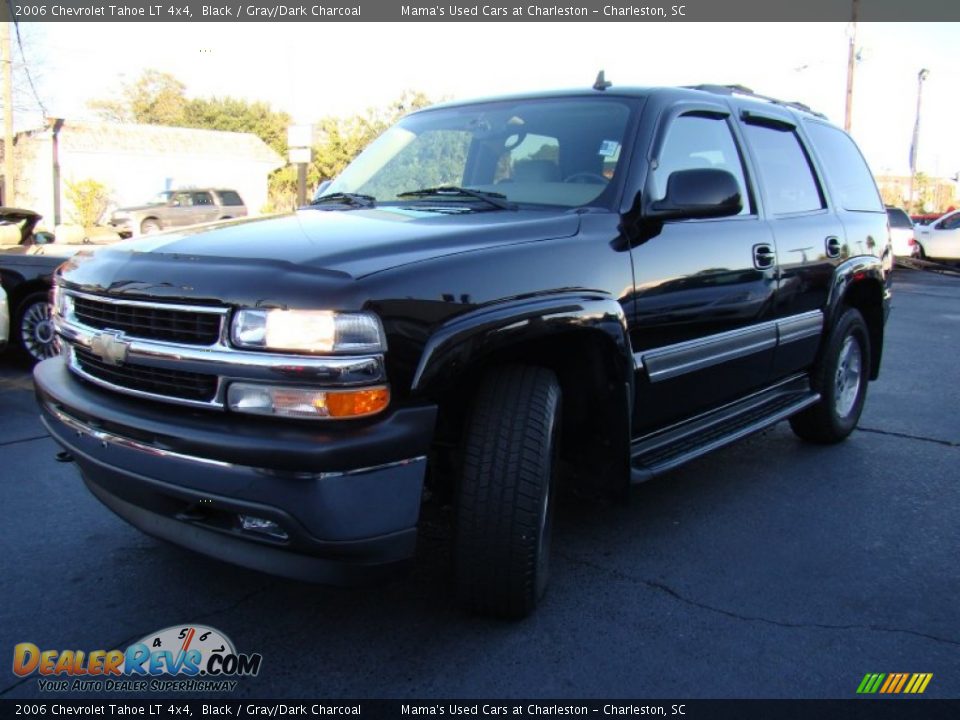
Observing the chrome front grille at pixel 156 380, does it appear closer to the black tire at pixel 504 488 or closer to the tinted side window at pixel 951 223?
the black tire at pixel 504 488

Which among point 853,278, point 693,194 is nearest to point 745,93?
point 853,278

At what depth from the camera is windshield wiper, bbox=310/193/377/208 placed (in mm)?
3664

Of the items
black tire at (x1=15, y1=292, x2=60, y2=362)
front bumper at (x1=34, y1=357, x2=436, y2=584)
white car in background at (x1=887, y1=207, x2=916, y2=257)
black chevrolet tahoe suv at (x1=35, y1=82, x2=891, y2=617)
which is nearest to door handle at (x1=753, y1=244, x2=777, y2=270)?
black chevrolet tahoe suv at (x1=35, y1=82, x2=891, y2=617)

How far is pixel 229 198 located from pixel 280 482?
27.7 m

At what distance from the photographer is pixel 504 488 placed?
2.60 m

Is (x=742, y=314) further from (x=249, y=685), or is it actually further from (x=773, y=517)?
(x=249, y=685)

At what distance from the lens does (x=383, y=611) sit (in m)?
2.97

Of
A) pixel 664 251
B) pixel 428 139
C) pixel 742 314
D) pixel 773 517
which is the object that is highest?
pixel 428 139

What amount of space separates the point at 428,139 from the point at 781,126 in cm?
197

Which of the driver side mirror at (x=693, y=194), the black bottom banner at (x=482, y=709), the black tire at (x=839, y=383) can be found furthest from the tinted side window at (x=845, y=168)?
the black bottom banner at (x=482, y=709)

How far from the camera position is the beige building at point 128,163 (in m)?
33.5

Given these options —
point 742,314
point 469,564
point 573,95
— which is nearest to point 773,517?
point 742,314

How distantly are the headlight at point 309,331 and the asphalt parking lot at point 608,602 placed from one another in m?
1.04

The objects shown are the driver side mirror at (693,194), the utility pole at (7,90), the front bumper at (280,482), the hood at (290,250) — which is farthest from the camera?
the utility pole at (7,90)
